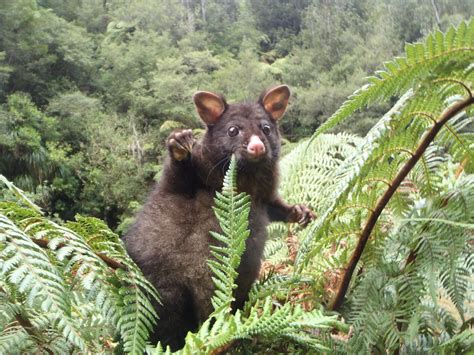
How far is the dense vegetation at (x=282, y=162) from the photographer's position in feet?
2.84

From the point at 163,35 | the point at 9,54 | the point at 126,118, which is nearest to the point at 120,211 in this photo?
the point at 126,118

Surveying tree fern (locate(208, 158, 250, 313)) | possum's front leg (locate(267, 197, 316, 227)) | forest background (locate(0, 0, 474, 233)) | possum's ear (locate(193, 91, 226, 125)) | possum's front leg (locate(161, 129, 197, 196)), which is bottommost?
forest background (locate(0, 0, 474, 233))

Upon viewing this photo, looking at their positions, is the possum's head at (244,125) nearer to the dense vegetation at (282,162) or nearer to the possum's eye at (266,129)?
the possum's eye at (266,129)

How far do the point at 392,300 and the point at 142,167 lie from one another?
22639 millimetres

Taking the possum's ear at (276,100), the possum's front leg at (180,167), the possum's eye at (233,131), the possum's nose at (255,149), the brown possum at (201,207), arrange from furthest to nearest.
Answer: the possum's ear at (276,100), the possum's eye at (233,131), the possum's nose at (255,149), the possum's front leg at (180,167), the brown possum at (201,207)

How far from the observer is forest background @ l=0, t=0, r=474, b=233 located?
21.9 m

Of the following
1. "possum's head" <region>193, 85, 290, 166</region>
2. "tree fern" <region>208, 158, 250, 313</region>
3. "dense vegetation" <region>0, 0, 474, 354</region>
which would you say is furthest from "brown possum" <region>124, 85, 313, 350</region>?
"tree fern" <region>208, 158, 250, 313</region>

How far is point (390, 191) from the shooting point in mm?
1040

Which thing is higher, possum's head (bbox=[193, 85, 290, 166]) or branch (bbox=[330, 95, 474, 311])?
branch (bbox=[330, 95, 474, 311])

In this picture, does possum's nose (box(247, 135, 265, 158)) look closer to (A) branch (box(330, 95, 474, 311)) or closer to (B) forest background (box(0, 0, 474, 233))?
(A) branch (box(330, 95, 474, 311))

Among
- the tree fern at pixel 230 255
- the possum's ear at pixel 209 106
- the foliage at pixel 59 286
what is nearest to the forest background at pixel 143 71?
the possum's ear at pixel 209 106

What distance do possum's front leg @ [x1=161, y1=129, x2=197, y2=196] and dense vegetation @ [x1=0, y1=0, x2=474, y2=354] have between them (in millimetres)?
403

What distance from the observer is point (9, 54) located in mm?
24812

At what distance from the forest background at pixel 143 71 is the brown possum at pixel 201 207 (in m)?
14.3
